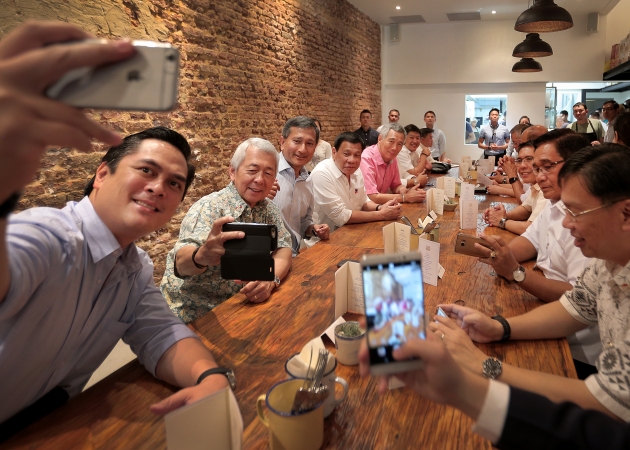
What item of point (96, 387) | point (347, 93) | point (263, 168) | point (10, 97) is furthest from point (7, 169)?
point (347, 93)

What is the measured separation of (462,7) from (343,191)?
7636 millimetres

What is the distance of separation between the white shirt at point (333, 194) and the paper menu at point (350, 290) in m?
1.77

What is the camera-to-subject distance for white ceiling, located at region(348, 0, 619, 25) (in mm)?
8727

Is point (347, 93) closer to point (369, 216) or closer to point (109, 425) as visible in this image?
point (369, 216)

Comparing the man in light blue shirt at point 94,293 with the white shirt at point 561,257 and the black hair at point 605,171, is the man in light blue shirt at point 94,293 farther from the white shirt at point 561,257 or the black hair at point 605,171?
A: the white shirt at point 561,257

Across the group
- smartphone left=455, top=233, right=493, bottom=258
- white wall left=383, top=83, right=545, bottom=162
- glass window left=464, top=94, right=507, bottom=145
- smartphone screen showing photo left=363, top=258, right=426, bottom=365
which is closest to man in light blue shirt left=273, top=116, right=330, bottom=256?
smartphone left=455, top=233, right=493, bottom=258

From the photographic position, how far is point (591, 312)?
1.36 m

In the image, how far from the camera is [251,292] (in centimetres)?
160

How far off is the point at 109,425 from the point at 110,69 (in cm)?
80

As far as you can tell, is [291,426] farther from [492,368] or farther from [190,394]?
[492,368]

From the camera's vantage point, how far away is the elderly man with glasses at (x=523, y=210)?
280cm

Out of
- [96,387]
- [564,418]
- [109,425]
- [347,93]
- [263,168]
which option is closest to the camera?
[564,418]

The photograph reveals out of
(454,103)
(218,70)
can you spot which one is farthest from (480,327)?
(454,103)

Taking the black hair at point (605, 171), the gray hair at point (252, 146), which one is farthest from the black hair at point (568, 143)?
the gray hair at point (252, 146)
